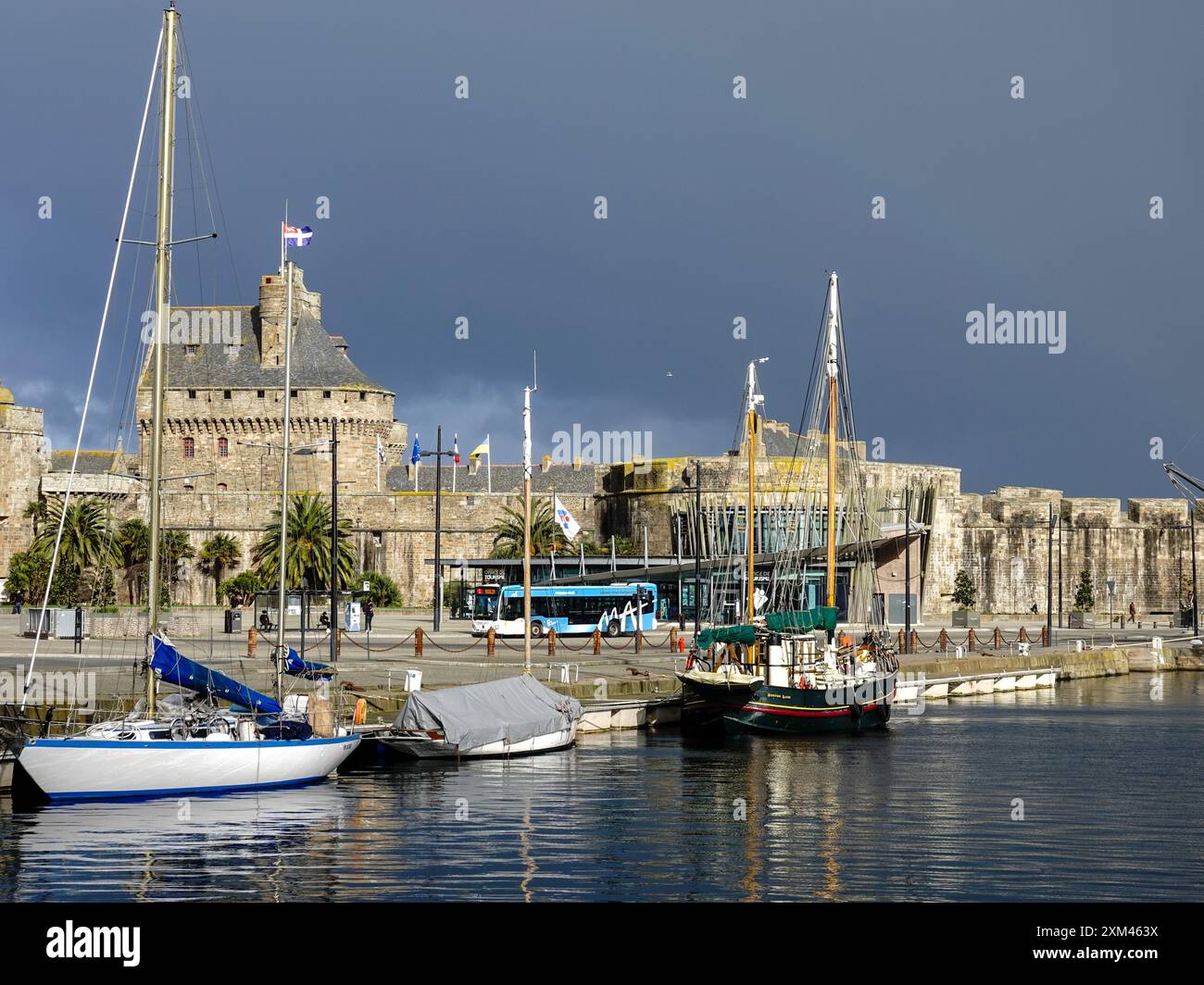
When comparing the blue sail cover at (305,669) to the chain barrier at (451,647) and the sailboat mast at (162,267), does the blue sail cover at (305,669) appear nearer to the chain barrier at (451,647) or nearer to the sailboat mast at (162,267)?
the sailboat mast at (162,267)

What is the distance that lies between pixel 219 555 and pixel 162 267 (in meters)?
57.8

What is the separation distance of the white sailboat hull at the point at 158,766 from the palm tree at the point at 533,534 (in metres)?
52.1

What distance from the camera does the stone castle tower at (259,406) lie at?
9219 centimetres

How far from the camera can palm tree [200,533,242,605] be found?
84000mm

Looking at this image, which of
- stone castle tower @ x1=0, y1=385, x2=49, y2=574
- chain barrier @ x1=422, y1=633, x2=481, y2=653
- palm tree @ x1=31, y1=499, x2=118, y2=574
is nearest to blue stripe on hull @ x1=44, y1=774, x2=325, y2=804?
chain barrier @ x1=422, y1=633, x2=481, y2=653

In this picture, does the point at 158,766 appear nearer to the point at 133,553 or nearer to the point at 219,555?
the point at 133,553

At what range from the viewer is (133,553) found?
79.6m

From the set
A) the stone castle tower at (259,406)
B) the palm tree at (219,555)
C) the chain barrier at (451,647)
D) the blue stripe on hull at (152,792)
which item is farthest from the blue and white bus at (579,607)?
the blue stripe on hull at (152,792)

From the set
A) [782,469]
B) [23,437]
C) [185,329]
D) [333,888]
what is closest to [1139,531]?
[782,469]

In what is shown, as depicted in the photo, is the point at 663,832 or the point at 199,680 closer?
the point at 663,832

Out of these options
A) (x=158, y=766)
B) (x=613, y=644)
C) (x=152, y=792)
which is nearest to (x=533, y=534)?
(x=613, y=644)

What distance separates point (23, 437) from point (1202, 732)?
210 feet
